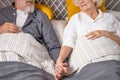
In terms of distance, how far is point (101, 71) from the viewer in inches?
56.5

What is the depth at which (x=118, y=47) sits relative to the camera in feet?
5.68

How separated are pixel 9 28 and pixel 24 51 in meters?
0.24

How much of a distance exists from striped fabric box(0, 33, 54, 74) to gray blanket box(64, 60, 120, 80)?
0.28m

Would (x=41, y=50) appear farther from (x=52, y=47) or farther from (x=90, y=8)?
(x=90, y=8)

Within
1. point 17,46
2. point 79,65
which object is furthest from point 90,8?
point 17,46

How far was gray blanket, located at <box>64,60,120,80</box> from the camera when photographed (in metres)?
1.39

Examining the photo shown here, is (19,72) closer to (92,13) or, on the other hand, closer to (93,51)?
(93,51)

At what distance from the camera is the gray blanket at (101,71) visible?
139 cm

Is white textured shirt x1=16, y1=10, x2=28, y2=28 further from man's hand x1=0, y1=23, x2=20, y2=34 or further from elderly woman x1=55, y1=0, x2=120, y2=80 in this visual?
elderly woman x1=55, y1=0, x2=120, y2=80

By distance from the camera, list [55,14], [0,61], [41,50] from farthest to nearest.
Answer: [55,14] → [41,50] → [0,61]

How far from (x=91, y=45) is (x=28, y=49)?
1.33 ft

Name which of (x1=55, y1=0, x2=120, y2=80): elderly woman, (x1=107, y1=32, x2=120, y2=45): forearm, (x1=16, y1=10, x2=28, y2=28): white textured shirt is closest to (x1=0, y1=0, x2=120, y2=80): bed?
(x1=55, y1=0, x2=120, y2=80): elderly woman

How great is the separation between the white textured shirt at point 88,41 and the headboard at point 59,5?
40 cm

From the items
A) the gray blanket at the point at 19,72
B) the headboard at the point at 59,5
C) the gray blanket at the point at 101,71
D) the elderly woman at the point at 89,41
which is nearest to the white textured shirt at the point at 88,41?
the elderly woman at the point at 89,41
